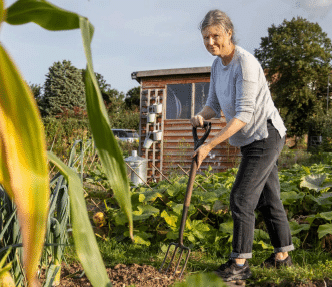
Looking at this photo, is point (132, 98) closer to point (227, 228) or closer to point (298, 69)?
point (298, 69)

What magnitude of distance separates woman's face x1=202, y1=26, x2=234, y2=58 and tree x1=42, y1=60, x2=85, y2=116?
23.1 m

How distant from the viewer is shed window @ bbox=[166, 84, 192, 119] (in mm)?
9289

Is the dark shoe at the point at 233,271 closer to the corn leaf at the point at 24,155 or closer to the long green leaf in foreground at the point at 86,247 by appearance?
the long green leaf in foreground at the point at 86,247

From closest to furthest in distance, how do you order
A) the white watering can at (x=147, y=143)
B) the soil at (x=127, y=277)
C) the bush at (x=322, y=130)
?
the soil at (x=127, y=277) → the white watering can at (x=147, y=143) → the bush at (x=322, y=130)

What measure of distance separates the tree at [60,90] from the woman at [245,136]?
23054 millimetres

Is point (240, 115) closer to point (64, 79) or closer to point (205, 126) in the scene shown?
point (205, 126)

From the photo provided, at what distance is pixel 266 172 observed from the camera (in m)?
2.17

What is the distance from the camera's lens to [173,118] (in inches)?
378

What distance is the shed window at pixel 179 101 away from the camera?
9.29 m

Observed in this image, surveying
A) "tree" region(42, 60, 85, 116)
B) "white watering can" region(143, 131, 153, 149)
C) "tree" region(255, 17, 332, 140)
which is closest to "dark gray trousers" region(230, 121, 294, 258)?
"white watering can" region(143, 131, 153, 149)

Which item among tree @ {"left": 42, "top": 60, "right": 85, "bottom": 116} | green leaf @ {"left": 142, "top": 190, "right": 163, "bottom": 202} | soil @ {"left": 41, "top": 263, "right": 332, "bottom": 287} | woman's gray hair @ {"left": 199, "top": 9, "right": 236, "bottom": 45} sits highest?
tree @ {"left": 42, "top": 60, "right": 85, "bottom": 116}

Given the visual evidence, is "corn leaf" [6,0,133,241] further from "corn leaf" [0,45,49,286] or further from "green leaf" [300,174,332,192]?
"green leaf" [300,174,332,192]

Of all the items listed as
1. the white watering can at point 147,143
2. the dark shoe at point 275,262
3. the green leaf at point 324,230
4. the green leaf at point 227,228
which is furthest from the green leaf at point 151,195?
the white watering can at point 147,143

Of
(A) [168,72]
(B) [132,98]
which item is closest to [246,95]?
(A) [168,72]
